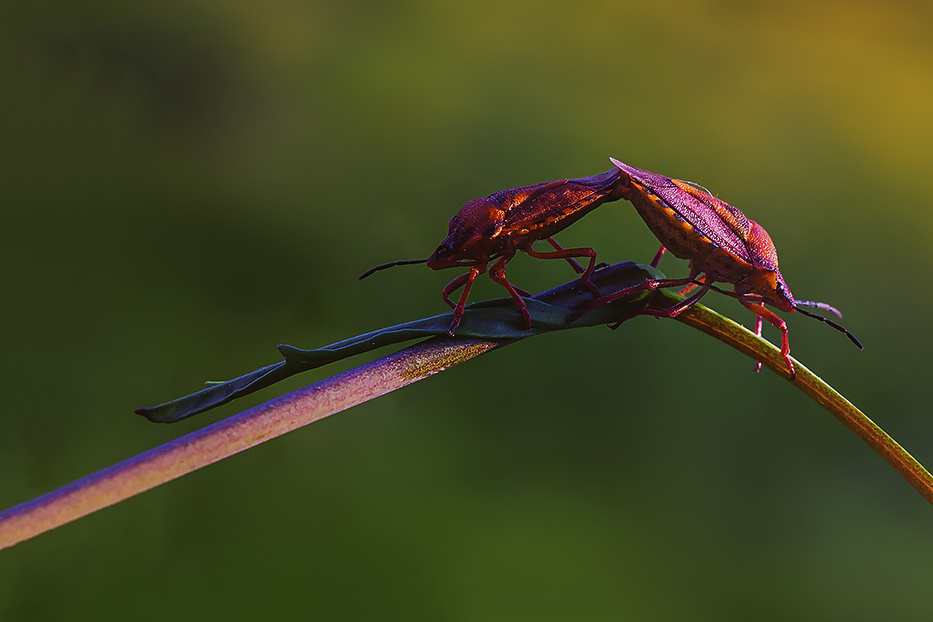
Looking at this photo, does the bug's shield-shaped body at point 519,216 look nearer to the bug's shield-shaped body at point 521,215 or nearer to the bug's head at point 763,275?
the bug's shield-shaped body at point 521,215

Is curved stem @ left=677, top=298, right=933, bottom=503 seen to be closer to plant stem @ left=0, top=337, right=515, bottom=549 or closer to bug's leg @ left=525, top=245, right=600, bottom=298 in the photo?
bug's leg @ left=525, top=245, right=600, bottom=298

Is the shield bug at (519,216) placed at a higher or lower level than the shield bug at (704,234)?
higher

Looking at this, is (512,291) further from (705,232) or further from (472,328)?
(705,232)

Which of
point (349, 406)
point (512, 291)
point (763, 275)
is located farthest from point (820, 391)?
point (349, 406)

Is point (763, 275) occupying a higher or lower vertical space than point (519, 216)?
lower

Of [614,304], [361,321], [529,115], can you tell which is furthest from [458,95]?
[614,304]

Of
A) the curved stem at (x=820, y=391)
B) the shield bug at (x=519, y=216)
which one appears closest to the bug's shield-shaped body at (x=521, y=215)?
the shield bug at (x=519, y=216)

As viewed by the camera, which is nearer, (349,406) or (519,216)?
(349,406)

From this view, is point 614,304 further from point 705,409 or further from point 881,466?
point 881,466
